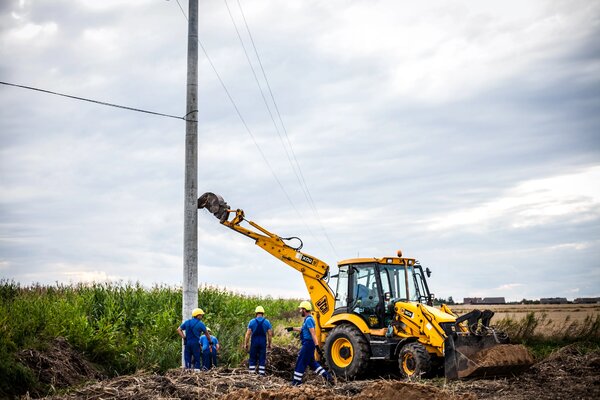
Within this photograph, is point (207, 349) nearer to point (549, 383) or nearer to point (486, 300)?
point (549, 383)

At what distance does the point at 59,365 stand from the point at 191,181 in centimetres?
533

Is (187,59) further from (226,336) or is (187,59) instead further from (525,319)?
(525,319)

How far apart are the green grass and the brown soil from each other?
306 cm

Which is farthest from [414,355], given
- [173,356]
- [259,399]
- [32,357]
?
[32,357]

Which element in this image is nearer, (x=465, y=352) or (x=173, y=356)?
(x=465, y=352)

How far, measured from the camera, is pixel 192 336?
621 inches

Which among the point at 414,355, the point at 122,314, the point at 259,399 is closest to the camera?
the point at 259,399

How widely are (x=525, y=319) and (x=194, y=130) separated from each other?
1411cm

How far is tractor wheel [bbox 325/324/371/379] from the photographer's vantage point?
16.1 metres

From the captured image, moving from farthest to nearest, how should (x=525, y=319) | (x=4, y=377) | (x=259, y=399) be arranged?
1. (x=525, y=319)
2. (x=4, y=377)
3. (x=259, y=399)

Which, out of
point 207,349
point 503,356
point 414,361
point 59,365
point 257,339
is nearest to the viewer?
point 503,356

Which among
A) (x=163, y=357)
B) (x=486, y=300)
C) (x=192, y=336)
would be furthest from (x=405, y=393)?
(x=486, y=300)

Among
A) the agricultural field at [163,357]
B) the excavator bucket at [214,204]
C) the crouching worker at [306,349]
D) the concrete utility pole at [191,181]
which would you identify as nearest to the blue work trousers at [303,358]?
the crouching worker at [306,349]

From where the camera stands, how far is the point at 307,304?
15391mm
